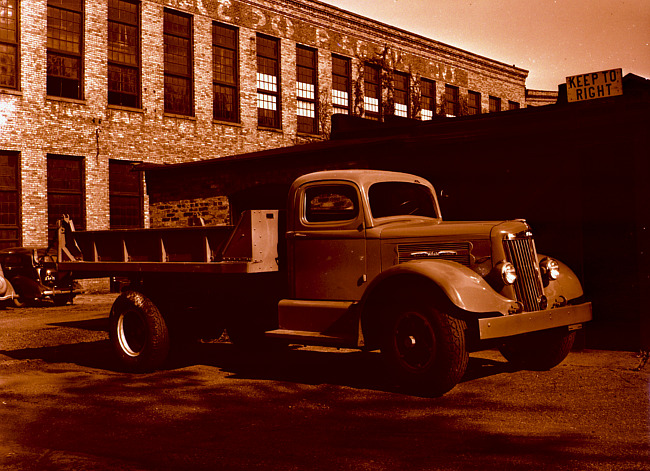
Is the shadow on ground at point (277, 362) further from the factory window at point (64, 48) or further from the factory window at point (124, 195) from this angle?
the factory window at point (64, 48)

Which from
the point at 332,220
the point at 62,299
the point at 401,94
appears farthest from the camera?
the point at 401,94

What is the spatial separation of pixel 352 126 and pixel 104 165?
7.41 m

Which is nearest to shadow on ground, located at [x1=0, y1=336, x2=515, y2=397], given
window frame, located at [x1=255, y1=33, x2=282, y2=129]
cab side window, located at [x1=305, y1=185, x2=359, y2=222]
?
cab side window, located at [x1=305, y1=185, x2=359, y2=222]

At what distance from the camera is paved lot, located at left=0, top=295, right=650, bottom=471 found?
5.20 m

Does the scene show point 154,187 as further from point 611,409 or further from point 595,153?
point 611,409

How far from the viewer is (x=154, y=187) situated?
21188 millimetres

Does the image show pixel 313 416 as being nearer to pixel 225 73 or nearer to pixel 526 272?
pixel 526 272

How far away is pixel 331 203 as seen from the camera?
8266 millimetres

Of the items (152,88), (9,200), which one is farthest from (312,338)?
(152,88)

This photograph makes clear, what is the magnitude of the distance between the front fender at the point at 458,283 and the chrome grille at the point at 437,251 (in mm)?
138

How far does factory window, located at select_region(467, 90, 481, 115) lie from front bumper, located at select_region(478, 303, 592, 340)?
30713mm

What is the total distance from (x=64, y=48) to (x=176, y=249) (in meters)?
15.5

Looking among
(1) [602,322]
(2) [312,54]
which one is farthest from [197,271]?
(2) [312,54]

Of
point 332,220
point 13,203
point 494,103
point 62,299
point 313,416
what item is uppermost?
point 494,103
